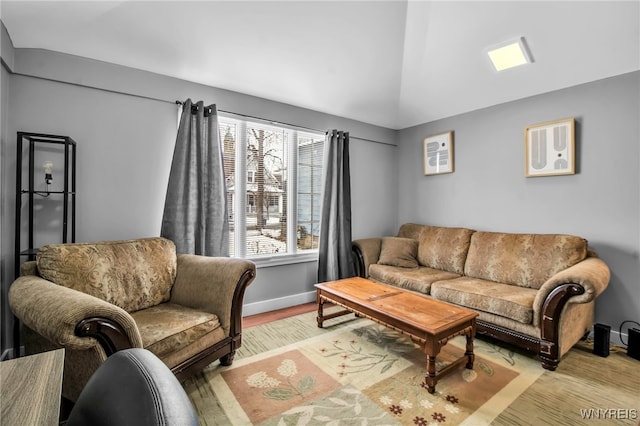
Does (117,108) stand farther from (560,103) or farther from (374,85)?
(560,103)

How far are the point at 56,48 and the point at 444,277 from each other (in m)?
3.84

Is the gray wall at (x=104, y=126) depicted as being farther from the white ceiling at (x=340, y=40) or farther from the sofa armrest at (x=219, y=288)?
the sofa armrest at (x=219, y=288)

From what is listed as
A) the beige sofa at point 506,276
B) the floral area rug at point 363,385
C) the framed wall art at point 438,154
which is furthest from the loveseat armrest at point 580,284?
the framed wall art at point 438,154

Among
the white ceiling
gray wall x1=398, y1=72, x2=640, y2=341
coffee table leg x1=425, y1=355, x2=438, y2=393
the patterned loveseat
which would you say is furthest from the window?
coffee table leg x1=425, y1=355, x2=438, y2=393

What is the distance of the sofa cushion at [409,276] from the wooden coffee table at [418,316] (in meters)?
0.50

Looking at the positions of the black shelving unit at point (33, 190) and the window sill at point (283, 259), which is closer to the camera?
the black shelving unit at point (33, 190)

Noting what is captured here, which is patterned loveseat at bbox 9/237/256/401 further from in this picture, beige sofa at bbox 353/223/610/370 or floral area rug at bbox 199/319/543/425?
beige sofa at bbox 353/223/610/370

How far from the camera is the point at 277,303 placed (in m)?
3.50

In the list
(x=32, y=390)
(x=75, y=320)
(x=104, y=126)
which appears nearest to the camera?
(x=32, y=390)

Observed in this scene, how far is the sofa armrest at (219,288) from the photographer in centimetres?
213

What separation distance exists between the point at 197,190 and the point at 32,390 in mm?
2312

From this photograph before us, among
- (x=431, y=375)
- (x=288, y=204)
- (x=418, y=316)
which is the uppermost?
(x=288, y=204)

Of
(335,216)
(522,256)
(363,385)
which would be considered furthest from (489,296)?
(335,216)

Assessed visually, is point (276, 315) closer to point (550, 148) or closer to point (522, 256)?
point (522, 256)
